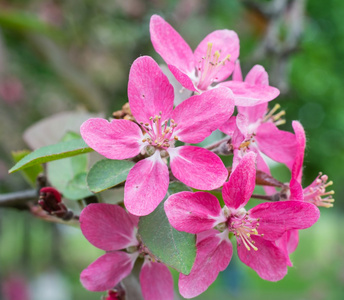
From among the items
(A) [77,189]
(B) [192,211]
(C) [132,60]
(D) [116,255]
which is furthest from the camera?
(C) [132,60]

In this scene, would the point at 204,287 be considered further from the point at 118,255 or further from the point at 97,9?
the point at 97,9

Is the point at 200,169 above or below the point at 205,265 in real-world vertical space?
above

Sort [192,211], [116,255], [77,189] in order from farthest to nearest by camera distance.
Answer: [77,189]
[116,255]
[192,211]

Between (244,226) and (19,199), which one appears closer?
(244,226)

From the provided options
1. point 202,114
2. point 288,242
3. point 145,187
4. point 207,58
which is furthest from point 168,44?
point 288,242

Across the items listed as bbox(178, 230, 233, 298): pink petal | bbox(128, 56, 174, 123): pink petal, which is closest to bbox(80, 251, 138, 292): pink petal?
bbox(178, 230, 233, 298): pink petal

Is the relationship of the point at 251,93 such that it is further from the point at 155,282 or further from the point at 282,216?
the point at 155,282

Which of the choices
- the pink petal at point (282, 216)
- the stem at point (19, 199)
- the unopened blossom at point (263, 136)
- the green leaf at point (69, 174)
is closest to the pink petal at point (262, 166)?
the unopened blossom at point (263, 136)
